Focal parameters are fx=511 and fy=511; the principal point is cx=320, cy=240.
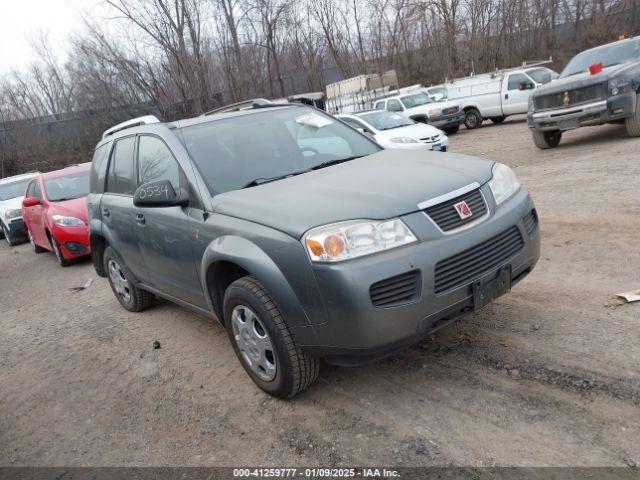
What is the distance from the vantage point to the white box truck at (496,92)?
17.3m

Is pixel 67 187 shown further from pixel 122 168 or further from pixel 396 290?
pixel 396 290

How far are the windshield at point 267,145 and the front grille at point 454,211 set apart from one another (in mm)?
1194

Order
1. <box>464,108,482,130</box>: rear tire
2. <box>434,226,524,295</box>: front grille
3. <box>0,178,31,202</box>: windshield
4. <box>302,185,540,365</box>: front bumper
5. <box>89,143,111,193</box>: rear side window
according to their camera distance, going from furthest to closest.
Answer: <box>464,108,482,130</box>: rear tire → <box>0,178,31,202</box>: windshield → <box>89,143,111,193</box>: rear side window → <box>434,226,524,295</box>: front grille → <box>302,185,540,365</box>: front bumper

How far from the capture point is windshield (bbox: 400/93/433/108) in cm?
1870

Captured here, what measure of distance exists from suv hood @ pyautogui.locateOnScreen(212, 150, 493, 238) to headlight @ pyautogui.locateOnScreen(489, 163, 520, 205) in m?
0.06

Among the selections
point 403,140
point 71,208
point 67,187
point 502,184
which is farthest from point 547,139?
point 67,187

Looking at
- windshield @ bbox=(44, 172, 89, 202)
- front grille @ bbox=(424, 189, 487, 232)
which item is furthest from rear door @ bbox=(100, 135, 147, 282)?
windshield @ bbox=(44, 172, 89, 202)

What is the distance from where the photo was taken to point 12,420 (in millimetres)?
3764

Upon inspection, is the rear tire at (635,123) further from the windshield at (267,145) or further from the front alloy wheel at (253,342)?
the front alloy wheel at (253,342)

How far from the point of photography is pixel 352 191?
3016 millimetres

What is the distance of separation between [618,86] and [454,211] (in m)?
8.06

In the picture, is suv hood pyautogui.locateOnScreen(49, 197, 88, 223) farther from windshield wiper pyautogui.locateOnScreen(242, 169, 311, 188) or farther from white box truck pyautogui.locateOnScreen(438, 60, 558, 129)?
white box truck pyautogui.locateOnScreen(438, 60, 558, 129)

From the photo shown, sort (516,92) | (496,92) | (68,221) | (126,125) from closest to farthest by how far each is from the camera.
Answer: (68,221) < (126,125) < (516,92) < (496,92)

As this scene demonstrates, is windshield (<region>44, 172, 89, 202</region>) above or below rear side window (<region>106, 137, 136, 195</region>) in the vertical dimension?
below
